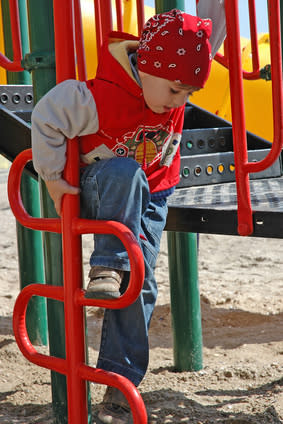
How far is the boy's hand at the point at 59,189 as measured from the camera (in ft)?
6.54

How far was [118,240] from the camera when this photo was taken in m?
1.99

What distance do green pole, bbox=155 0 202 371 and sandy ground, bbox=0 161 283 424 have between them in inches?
3.6

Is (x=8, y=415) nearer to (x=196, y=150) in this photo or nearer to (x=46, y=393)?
(x=46, y=393)

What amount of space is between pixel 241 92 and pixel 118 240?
57 cm

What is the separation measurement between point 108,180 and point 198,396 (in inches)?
58.6

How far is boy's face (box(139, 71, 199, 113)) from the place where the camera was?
201 cm

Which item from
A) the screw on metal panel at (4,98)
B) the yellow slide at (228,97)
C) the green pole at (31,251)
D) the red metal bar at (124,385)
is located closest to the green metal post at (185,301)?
the green pole at (31,251)

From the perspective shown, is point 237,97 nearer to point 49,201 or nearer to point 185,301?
point 49,201

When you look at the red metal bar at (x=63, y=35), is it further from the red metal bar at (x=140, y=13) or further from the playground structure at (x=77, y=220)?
the red metal bar at (x=140, y=13)

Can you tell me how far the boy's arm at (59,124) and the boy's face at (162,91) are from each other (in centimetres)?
17

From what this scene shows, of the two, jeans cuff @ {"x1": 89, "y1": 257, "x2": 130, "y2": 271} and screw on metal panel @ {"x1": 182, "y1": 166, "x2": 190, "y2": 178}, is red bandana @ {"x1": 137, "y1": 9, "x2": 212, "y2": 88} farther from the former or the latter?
screw on metal panel @ {"x1": 182, "y1": 166, "x2": 190, "y2": 178}

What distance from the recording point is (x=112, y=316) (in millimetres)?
2109

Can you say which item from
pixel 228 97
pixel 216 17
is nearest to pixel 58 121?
pixel 216 17

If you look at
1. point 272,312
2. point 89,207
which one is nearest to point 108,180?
point 89,207
